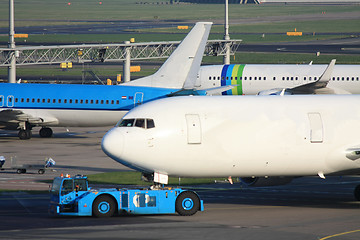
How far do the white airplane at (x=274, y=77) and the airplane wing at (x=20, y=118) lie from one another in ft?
68.7

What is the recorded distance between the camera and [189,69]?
63.0 m

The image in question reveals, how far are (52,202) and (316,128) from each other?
11.3 meters

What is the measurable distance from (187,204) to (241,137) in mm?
3552

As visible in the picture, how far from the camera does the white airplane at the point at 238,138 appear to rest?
32.1m

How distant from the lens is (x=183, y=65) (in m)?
62.8

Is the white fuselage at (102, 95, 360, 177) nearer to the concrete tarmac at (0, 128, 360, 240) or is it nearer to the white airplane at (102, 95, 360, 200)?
the white airplane at (102, 95, 360, 200)

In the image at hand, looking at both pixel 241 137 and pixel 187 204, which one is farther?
pixel 241 137

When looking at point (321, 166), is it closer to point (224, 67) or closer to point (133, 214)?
point (133, 214)

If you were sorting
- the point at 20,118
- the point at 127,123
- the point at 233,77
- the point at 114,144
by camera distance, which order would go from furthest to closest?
the point at 233,77 < the point at 20,118 < the point at 127,123 < the point at 114,144

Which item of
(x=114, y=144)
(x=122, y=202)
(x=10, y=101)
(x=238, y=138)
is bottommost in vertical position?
(x=122, y=202)

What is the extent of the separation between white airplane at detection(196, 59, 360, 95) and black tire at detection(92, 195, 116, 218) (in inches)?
1775

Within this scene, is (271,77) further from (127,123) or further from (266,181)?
(127,123)

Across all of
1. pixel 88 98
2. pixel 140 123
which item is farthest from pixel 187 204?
pixel 88 98

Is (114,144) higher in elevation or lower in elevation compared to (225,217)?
higher
